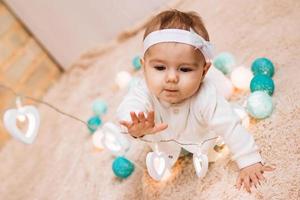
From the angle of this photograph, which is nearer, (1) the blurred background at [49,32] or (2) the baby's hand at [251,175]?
(2) the baby's hand at [251,175]

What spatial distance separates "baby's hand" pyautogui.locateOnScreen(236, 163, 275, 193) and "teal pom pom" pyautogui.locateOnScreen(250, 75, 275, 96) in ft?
0.81

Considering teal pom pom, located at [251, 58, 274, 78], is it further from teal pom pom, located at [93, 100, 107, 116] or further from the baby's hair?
teal pom pom, located at [93, 100, 107, 116]

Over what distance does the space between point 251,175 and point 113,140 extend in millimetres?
399

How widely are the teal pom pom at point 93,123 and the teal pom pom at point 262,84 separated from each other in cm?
49

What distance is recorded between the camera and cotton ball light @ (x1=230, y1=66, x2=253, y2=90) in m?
1.20

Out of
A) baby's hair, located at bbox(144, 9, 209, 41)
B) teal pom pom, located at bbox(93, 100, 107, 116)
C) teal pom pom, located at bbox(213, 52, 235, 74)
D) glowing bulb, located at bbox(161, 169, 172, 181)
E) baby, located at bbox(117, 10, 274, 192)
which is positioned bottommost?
teal pom pom, located at bbox(93, 100, 107, 116)

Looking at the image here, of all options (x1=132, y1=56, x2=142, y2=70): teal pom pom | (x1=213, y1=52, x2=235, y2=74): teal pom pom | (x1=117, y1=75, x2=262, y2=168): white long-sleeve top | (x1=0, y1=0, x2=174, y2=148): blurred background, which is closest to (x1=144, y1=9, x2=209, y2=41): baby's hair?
(x1=117, y1=75, x2=262, y2=168): white long-sleeve top

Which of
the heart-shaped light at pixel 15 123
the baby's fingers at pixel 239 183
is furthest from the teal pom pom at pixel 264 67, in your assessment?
the heart-shaped light at pixel 15 123

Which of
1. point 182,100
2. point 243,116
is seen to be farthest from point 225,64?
point 182,100

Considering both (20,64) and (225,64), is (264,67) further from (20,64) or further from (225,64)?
(20,64)

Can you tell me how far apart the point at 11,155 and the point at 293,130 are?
3.24 ft

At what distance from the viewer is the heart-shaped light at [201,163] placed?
931mm

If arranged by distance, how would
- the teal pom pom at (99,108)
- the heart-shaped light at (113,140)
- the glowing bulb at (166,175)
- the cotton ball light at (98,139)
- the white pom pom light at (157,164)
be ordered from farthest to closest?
the teal pom pom at (99,108), the cotton ball light at (98,139), the heart-shaped light at (113,140), the glowing bulb at (166,175), the white pom pom light at (157,164)

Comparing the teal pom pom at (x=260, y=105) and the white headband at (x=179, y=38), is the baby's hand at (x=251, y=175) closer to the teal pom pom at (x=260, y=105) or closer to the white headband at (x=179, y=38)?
the teal pom pom at (x=260, y=105)
